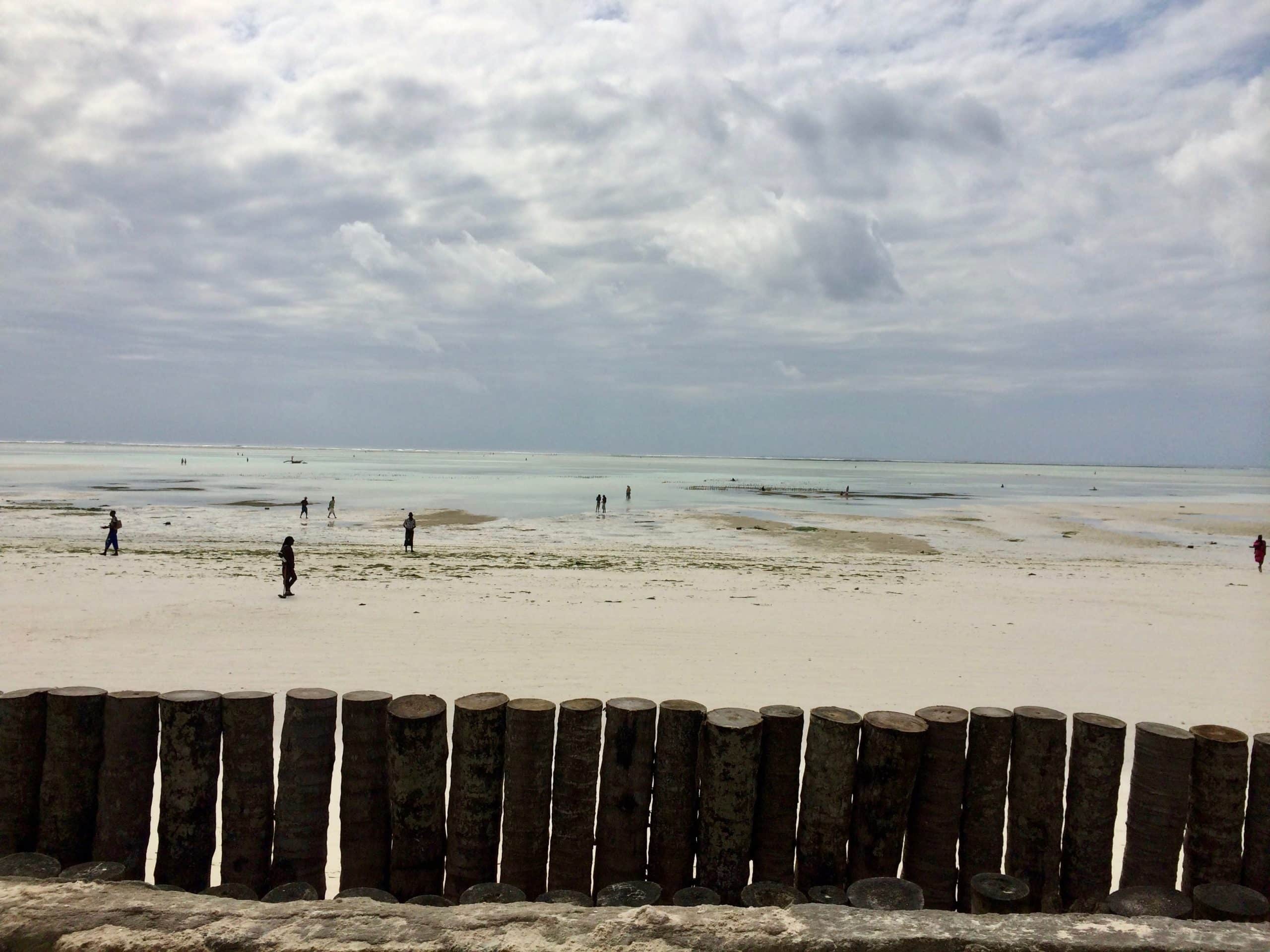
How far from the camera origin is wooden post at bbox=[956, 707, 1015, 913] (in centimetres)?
439

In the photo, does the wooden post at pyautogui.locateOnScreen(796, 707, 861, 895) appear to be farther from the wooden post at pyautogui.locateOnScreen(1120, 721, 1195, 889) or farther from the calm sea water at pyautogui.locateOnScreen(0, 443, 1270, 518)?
the calm sea water at pyautogui.locateOnScreen(0, 443, 1270, 518)

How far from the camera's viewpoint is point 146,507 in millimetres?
47719

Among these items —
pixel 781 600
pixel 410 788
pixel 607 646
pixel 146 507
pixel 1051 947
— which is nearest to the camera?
pixel 1051 947

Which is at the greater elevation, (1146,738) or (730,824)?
(1146,738)

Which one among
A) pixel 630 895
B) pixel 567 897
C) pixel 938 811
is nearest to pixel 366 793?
pixel 567 897

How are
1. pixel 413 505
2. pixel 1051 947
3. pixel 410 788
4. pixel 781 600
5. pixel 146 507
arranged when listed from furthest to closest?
pixel 413 505 → pixel 146 507 → pixel 781 600 → pixel 410 788 → pixel 1051 947

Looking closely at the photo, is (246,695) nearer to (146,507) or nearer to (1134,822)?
(1134,822)

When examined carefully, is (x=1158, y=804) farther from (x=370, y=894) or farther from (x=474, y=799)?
(x=370, y=894)

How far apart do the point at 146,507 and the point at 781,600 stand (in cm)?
4300

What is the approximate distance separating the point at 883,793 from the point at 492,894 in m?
2.04

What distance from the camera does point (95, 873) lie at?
3.84 meters

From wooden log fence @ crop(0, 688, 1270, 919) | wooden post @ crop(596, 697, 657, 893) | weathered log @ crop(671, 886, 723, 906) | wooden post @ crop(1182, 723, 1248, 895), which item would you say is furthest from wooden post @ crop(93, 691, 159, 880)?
wooden post @ crop(1182, 723, 1248, 895)

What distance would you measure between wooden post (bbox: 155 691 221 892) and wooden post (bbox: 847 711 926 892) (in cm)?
345

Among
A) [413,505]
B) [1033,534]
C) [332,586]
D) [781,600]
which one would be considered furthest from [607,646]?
[413,505]
